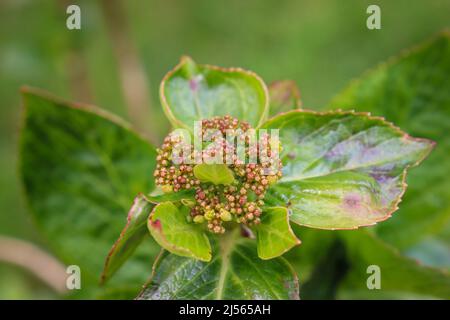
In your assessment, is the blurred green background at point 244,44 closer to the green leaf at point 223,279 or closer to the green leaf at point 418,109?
the green leaf at point 418,109

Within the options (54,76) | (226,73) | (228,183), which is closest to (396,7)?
(54,76)

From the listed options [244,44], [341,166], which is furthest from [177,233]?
[244,44]

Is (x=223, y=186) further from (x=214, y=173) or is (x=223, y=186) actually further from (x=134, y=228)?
(x=134, y=228)

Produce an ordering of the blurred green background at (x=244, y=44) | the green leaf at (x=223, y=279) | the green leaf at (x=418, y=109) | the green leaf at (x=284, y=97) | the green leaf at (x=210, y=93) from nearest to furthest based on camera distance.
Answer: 1. the green leaf at (x=223, y=279)
2. the green leaf at (x=210, y=93)
3. the green leaf at (x=284, y=97)
4. the green leaf at (x=418, y=109)
5. the blurred green background at (x=244, y=44)

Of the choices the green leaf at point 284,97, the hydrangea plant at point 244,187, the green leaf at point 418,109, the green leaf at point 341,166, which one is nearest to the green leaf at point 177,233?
the hydrangea plant at point 244,187

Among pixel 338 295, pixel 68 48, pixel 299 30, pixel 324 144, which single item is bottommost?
pixel 338 295
